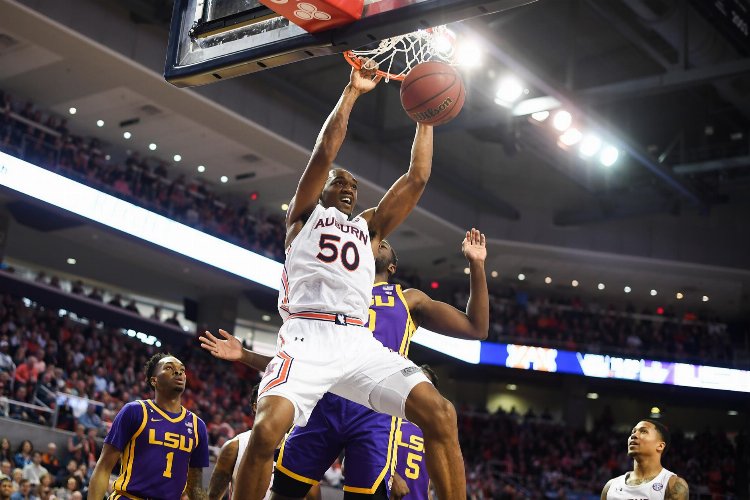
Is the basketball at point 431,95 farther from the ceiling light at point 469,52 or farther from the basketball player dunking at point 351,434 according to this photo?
the ceiling light at point 469,52

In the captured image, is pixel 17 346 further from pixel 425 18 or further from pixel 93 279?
pixel 425 18

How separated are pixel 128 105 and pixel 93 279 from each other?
7.18 meters

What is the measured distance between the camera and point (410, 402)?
4.13 meters

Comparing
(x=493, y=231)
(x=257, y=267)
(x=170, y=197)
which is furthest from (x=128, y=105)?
(x=493, y=231)

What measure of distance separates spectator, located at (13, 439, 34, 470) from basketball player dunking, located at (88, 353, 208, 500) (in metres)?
6.37

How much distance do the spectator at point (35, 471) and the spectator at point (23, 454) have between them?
0.09m

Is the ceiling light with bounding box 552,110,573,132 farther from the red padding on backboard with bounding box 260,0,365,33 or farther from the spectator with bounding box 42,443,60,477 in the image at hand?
the red padding on backboard with bounding box 260,0,365,33

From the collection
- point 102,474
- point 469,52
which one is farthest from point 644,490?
point 469,52

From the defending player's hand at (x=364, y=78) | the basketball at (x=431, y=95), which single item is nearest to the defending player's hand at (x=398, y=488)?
the basketball at (x=431, y=95)

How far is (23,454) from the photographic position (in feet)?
38.7

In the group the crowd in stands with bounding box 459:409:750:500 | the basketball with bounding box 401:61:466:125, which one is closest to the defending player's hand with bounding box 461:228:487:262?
the basketball with bounding box 401:61:466:125

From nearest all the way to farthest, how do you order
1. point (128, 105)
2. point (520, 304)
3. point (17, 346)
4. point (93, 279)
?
point (17, 346) → point (128, 105) → point (93, 279) → point (520, 304)

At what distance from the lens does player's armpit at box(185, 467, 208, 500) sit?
5.96m

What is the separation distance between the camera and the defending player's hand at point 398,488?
17.5 feet
